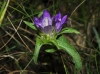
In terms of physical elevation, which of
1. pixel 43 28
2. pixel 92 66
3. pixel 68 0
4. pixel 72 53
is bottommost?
pixel 92 66

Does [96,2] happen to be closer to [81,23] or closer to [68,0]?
[81,23]

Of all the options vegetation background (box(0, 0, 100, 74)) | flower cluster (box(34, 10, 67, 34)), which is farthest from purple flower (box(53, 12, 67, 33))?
vegetation background (box(0, 0, 100, 74))

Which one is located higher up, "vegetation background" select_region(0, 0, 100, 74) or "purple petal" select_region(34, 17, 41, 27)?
"purple petal" select_region(34, 17, 41, 27)

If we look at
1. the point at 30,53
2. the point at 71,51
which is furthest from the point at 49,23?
the point at 30,53

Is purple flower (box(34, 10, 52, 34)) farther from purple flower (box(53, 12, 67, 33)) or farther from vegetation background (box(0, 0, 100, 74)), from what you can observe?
vegetation background (box(0, 0, 100, 74))

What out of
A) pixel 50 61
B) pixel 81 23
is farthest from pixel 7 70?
pixel 81 23

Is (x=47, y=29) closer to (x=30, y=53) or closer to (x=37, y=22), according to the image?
(x=37, y=22)

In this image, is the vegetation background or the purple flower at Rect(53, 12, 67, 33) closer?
the purple flower at Rect(53, 12, 67, 33)

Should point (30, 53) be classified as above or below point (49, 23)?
below
